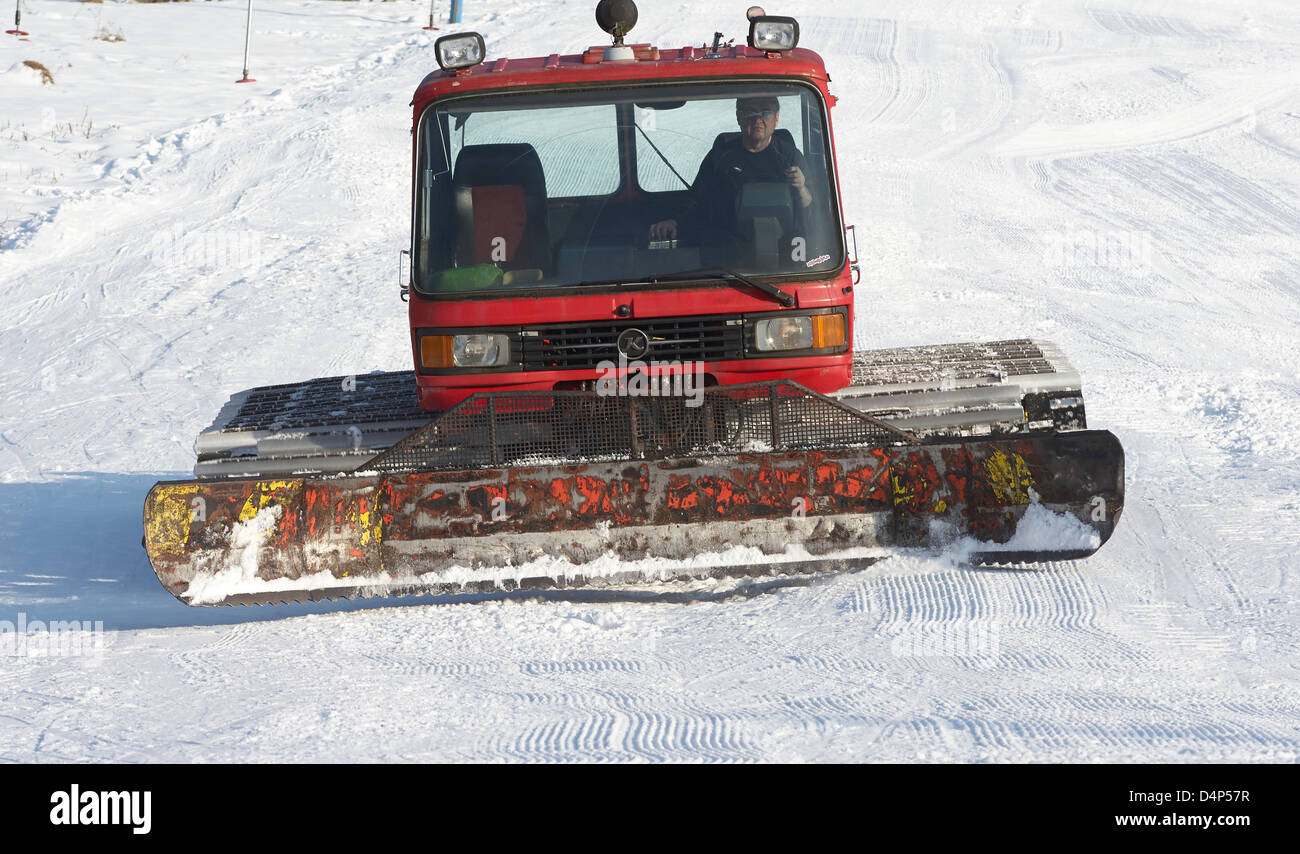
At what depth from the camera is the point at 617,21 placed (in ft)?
19.2

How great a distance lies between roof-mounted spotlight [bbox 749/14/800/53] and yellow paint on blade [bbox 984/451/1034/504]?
188 cm

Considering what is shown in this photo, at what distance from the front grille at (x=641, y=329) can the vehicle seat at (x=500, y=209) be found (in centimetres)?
30

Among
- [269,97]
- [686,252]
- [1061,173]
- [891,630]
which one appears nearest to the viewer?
[891,630]

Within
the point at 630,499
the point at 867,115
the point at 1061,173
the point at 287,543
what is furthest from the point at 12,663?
the point at 867,115

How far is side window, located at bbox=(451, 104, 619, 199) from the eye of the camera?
571cm

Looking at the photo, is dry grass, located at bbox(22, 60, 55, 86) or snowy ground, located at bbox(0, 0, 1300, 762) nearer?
snowy ground, located at bbox(0, 0, 1300, 762)

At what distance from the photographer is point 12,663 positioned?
4.88m

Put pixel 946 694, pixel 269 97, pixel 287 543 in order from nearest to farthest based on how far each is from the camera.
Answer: pixel 946 694, pixel 287 543, pixel 269 97

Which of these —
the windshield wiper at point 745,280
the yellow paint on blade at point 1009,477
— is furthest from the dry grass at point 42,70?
the yellow paint on blade at point 1009,477

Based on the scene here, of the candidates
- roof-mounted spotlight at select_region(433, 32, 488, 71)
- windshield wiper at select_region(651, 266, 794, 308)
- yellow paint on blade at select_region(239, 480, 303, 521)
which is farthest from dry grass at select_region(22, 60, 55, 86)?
windshield wiper at select_region(651, 266, 794, 308)

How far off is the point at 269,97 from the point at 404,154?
3.70m

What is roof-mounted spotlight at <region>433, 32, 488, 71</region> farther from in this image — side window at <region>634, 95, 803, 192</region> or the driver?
the driver

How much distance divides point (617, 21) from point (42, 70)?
15.5m
